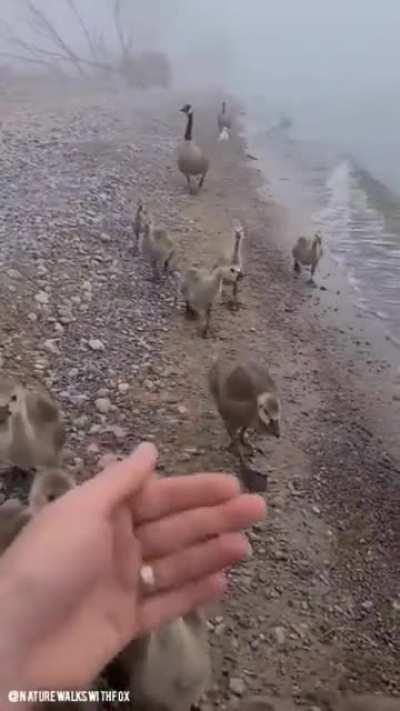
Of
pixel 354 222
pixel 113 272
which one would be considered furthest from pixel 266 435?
pixel 354 222

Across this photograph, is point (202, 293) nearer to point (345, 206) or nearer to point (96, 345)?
point (96, 345)

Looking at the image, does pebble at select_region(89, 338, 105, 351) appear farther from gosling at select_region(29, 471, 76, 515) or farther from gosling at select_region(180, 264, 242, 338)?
gosling at select_region(29, 471, 76, 515)

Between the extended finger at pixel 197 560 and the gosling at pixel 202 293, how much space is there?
5474 millimetres

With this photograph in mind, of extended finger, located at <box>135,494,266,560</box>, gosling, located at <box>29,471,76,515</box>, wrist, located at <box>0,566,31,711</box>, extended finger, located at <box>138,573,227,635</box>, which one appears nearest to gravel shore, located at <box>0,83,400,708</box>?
gosling, located at <box>29,471,76,515</box>

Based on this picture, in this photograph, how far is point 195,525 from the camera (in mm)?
2752

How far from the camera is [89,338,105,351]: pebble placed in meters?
7.28

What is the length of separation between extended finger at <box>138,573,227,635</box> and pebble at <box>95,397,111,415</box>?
3.50 m

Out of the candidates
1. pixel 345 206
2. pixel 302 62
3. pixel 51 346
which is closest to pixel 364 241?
pixel 345 206

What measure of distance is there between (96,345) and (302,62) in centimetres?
3626

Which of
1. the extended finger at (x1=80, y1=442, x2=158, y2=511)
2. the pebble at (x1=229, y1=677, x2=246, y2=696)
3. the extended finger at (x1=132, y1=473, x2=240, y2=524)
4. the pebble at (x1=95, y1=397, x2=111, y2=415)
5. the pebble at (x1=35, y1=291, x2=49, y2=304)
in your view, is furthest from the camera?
the pebble at (x1=35, y1=291, x2=49, y2=304)

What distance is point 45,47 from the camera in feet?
89.7

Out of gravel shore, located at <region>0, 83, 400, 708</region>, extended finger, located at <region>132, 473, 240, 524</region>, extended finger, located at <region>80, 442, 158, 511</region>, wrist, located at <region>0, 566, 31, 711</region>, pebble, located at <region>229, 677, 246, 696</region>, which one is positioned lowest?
pebble, located at <region>229, 677, 246, 696</region>

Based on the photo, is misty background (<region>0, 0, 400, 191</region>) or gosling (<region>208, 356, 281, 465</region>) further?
misty background (<region>0, 0, 400, 191</region>)

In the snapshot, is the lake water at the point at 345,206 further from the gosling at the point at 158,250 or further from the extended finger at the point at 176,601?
the extended finger at the point at 176,601
